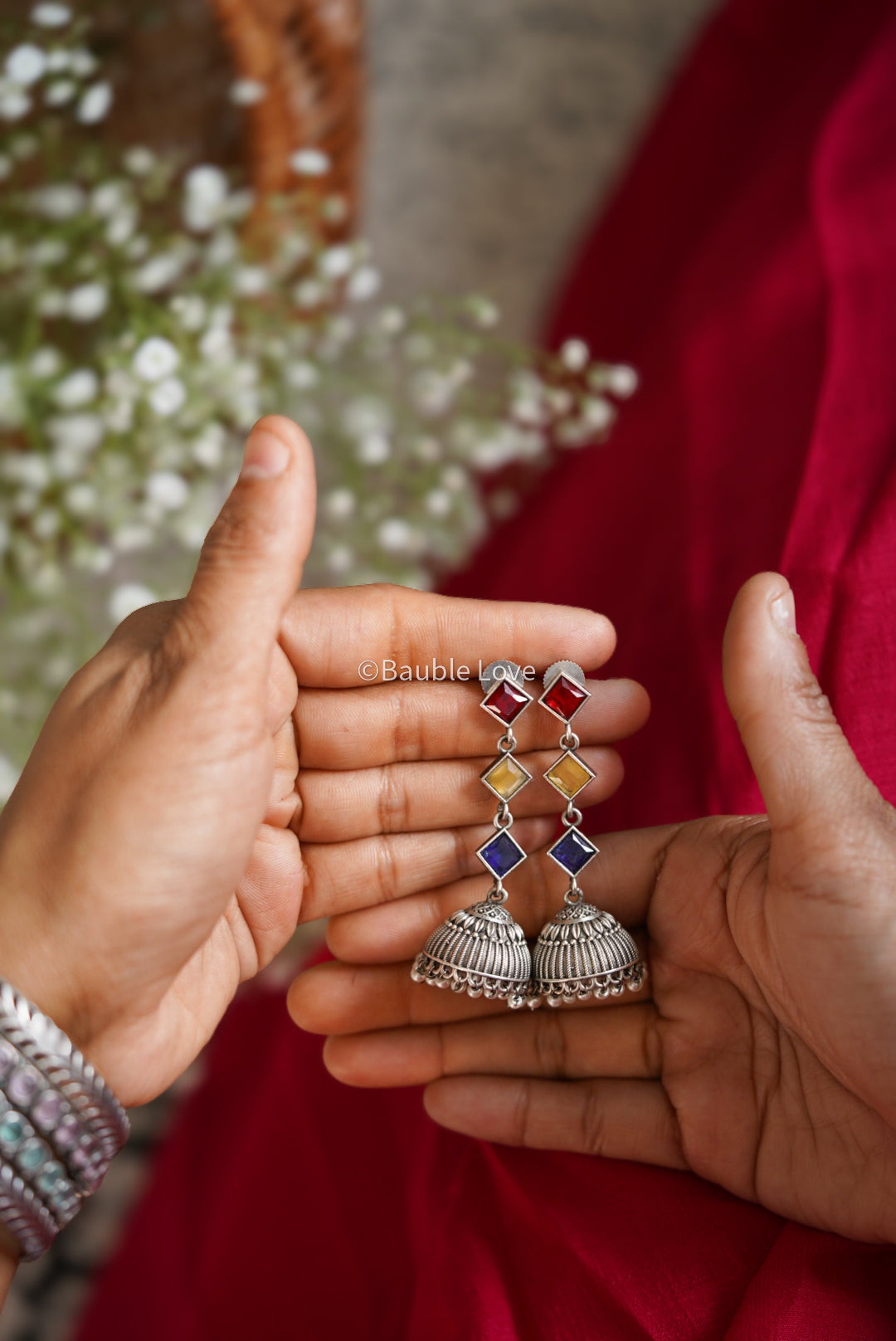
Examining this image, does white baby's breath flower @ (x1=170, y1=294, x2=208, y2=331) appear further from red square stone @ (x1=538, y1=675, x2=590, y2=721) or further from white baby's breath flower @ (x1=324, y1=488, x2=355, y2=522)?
red square stone @ (x1=538, y1=675, x2=590, y2=721)

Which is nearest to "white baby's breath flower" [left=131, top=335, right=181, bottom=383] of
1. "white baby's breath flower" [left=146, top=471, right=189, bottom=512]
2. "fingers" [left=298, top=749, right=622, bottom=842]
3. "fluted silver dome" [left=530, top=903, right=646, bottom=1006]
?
"white baby's breath flower" [left=146, top=471, right=189, bottom=512]

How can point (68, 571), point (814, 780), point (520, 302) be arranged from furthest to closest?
point (520, 302)
point (68, 571)
point (814, 780)

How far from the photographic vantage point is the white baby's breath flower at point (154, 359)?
120 cm

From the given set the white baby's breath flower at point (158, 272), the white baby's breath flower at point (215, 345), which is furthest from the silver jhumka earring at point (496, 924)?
the white baby's breath flower at point (158, 272)

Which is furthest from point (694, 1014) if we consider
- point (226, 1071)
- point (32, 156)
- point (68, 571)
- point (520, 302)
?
point (520, 302)

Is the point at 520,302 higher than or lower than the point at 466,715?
higher

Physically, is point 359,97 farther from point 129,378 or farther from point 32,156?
point 129,378

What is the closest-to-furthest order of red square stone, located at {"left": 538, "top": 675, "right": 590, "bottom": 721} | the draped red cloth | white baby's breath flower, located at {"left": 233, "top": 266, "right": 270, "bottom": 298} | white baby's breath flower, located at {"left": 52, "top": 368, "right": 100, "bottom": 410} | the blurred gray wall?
the draped red cloth
red square stone, located at {"left": 538, "top": 675, "right": 590, "bottom": 721}
white baby's breath flower, located at {"left": 52, "top": 368, "right": 100, "bottom": 410}
white baby's breath flower, located at {"left": 233, "top": 266, "right": 270, "bottom": 298}
the blurred gray wall

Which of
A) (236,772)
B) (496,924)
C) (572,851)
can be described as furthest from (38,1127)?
(572,851)

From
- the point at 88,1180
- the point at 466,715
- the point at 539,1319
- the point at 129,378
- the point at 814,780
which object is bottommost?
the point at 539,1319

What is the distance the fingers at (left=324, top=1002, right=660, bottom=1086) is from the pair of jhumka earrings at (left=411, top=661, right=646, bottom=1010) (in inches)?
2.7

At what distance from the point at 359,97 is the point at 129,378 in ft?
2.81

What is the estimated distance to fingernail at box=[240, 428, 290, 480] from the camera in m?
0.94

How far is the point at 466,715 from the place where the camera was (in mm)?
1178
